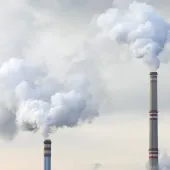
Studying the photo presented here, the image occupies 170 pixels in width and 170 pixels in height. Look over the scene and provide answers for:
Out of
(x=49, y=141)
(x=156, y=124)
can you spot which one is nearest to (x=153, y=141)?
(x=156, y=124)

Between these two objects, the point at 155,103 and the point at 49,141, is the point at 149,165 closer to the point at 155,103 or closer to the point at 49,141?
the point at 155,103

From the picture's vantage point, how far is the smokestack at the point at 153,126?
103500mm

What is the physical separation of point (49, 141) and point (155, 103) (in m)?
15.8

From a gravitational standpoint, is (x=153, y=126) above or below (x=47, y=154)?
above

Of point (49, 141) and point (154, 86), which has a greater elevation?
point (154, 86)

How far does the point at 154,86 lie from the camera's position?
105 m

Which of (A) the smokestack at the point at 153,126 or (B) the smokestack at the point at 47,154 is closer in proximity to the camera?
(B) the smokestack at the point at 47,154

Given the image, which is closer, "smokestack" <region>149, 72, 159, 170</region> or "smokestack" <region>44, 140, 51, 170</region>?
"smokestack" <region>44, 140, 51, 170</region>

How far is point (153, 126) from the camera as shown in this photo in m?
105

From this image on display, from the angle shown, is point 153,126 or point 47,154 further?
point 153,126

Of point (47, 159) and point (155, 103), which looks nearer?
point (47, 159)

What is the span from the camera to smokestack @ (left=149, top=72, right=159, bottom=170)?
4075 inches

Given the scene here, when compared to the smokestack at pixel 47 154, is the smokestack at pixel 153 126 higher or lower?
higher

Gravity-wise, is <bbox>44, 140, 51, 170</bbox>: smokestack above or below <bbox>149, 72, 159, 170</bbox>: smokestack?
below
